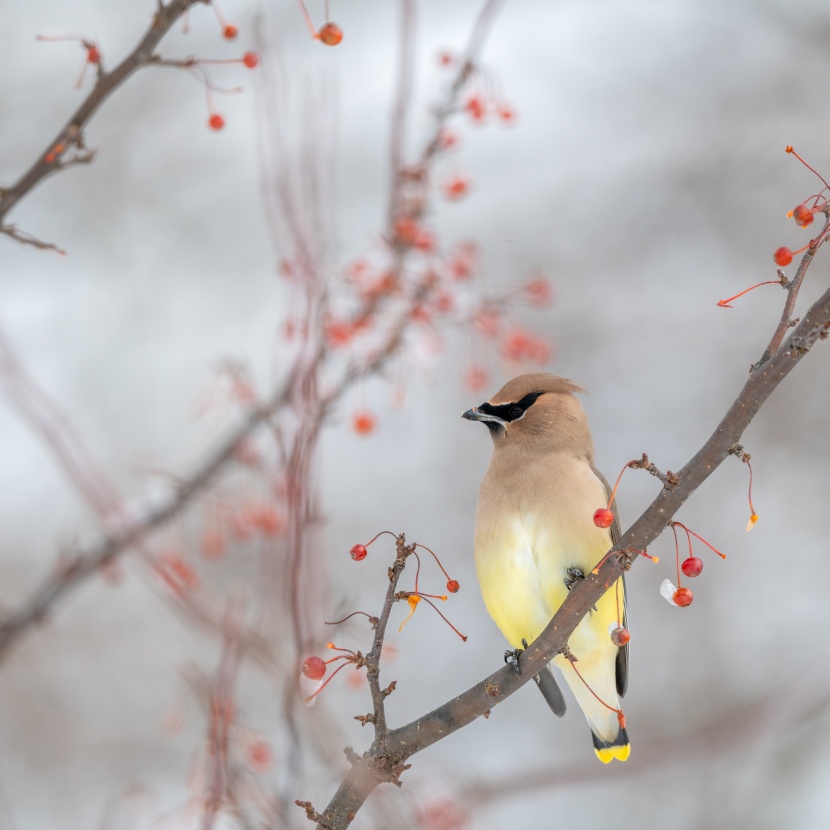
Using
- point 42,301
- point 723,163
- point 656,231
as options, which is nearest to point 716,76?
point 723,163

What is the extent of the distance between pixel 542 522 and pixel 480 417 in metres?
0.42

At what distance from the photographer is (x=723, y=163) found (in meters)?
8.52

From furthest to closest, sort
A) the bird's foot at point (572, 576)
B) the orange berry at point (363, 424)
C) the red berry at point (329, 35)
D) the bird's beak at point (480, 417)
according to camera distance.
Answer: the orange berry at point (363, 424), the bird's beak at point (480, 417), the bird's foot at point (572, 576), the red berry at point (329, 35)

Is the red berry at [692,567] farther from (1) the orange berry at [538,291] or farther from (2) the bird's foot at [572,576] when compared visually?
(1) the orange berry at [538,291]

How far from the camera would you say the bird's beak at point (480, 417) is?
346cm

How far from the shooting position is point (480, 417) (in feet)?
11.5

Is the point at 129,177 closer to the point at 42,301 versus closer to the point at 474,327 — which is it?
the point at 42,301

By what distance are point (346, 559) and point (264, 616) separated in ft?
16.3

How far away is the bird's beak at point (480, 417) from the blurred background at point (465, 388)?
3.48 meters

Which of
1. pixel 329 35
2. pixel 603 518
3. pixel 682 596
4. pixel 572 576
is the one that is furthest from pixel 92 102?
pixel 572 576

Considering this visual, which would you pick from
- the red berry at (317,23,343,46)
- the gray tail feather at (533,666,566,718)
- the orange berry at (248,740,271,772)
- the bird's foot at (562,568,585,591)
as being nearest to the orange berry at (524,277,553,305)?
the bird's foot at (562,568,585,591)

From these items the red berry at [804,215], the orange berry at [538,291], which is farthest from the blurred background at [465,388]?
the red berry at [804,215]

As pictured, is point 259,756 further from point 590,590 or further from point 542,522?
point 590,590

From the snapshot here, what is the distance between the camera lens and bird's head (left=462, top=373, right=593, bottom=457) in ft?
11.6
